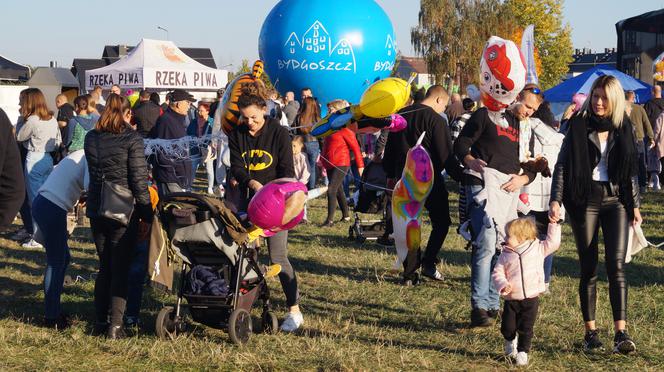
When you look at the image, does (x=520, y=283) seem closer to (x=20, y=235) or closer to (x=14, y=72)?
(x=20, y=235)

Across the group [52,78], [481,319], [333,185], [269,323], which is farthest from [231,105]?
[52,78]

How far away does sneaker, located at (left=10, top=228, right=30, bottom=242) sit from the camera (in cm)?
1100

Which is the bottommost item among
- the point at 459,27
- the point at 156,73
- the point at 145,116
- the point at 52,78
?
the point at 145,116

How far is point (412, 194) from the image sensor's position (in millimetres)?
7438

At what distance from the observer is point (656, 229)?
1194 cm

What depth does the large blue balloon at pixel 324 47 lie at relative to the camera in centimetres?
1933

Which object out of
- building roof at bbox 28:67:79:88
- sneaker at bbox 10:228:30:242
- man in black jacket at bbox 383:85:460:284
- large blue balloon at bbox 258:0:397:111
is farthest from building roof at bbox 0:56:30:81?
man in black jacket at bbox 383:85:460:284

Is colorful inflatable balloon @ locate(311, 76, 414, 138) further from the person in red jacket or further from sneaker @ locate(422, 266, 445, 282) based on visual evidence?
the person in red jacket

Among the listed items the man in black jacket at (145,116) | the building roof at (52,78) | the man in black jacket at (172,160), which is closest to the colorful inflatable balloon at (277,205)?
the man in black jacket at (172,160)

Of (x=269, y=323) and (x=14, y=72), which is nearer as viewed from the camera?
(x=269, y=323)

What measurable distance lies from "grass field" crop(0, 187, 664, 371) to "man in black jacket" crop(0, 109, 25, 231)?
1337 mm

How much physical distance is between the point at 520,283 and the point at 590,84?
56.8 feet

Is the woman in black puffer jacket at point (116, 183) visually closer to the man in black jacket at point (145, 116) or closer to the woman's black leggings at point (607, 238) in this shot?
the woman's black leggings at point (607, 238)

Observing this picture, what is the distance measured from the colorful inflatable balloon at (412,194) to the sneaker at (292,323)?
137 centimetres
